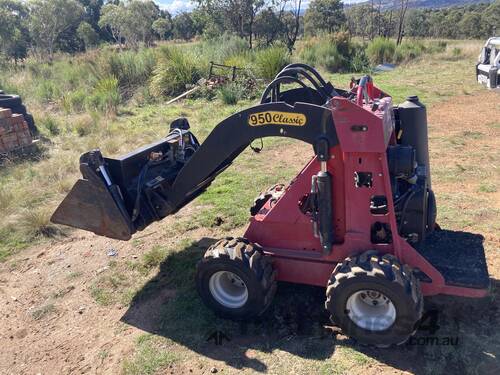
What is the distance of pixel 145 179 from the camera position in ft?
14.6

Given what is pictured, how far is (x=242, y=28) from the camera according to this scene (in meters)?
26.0

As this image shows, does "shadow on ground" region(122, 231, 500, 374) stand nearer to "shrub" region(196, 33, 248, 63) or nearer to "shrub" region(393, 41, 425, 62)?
"shrub" region(196, 33, 248, 63)

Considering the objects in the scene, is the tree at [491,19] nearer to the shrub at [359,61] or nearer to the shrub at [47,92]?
the shrub at [359,61]

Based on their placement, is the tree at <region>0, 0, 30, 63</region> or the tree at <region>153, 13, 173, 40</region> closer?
the tree at <region>0, 0, 30, 63</region>

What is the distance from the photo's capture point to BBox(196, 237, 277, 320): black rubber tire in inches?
142

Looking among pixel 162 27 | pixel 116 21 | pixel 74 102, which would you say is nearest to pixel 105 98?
pixel 74 102

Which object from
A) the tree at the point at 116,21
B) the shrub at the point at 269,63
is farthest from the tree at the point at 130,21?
the shrub at the point at 269,63

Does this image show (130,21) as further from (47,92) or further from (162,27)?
(47,92)

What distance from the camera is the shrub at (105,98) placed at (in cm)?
1276

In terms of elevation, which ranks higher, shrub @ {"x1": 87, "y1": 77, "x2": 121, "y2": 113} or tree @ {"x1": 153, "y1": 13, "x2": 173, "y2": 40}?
tree @ {"x1": 153, "y1": 13, "x2": 173, "y2": 40}

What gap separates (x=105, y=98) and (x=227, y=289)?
10298mm

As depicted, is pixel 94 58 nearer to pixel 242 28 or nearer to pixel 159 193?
pixel 242 28

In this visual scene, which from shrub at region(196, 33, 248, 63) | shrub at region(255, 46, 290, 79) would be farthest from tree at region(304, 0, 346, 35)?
shrub at region(255, 46, 290, 79)

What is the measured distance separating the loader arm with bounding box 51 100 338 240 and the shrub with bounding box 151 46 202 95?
10.7 meters
